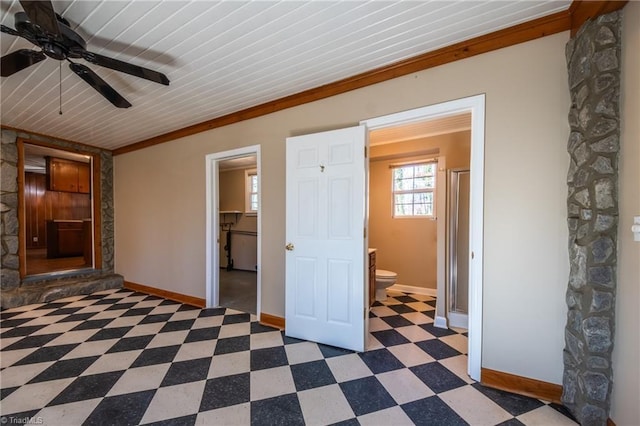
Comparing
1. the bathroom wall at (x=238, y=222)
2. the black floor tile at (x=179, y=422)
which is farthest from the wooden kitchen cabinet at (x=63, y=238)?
the black floor tile at (x=179, y=422)

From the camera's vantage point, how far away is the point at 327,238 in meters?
2.46

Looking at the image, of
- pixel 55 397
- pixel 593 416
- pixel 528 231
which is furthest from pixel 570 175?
pixel 55 397

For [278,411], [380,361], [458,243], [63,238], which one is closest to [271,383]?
[278,411]

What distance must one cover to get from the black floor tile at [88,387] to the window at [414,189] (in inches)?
152

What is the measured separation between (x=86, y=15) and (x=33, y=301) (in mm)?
3976

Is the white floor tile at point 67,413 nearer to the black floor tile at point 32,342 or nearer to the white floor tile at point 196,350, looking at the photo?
the white floor tile at point 196,350

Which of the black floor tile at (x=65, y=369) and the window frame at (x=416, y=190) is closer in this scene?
the black floor tile at (x=65, y=369)

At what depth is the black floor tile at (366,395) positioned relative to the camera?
164 cm

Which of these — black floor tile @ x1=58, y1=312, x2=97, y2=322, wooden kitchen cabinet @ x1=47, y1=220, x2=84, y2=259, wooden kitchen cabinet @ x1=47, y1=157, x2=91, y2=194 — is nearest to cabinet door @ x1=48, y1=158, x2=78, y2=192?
wooden kitchen cabinet @ x1=47, y1=157, x2=91, y2=194

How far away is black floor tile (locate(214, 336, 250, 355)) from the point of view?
236 centimetres

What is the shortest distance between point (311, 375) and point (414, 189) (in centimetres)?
316

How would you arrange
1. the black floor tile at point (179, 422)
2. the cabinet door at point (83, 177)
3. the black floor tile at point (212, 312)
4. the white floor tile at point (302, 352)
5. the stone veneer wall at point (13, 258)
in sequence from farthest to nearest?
the cabinet door at point (83, 177), the stone veneer wall at point (13, 258), the black floor tile at point (212, 312), the white floor tile at point (302, 352), the black floor tile at point (179, 422)

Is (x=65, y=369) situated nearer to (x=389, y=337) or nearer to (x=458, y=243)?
(x=389, y=337)

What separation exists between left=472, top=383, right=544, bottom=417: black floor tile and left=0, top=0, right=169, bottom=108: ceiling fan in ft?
10.4
